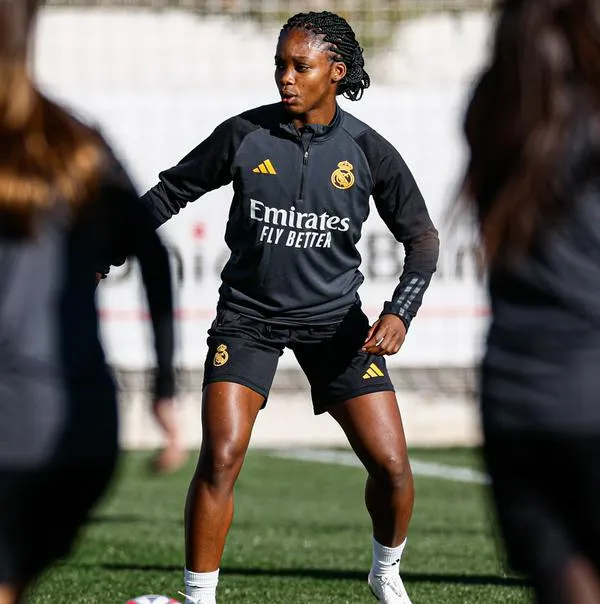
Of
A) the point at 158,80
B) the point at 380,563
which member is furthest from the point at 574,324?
the point at 158,80

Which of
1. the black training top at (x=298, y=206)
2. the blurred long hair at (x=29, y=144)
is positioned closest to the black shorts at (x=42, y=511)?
the blurred long hair at (x=29, y=144)

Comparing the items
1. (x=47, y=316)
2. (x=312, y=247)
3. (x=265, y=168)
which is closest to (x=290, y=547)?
(x=312, y=247)

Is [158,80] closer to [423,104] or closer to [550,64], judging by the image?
[423,104]

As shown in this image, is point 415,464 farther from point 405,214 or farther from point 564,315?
point 564,315

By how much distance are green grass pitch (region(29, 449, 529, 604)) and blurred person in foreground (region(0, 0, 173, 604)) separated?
168cm

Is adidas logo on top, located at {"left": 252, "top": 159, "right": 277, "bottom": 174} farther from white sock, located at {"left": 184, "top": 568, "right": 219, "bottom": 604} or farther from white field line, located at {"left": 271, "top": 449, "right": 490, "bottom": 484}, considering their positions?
white field line, located at {"left": 271, "top": 449, "right": 490, "bottom": 484}

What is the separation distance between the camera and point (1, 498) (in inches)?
128

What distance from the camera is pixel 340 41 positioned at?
20.9 feet

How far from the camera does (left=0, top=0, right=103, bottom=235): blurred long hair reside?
124 inches

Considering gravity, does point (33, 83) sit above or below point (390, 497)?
above

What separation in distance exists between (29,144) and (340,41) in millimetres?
3338

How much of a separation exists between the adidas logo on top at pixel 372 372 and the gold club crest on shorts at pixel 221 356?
0.56m

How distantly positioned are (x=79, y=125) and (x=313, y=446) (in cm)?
1250

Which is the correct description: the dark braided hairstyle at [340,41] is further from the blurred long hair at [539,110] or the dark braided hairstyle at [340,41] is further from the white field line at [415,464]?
the white field line at [415,464]
